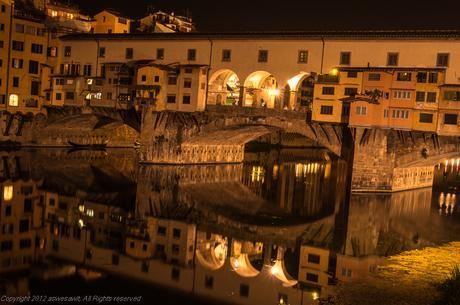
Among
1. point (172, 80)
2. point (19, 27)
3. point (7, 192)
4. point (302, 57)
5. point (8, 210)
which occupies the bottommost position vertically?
point (8, 210)

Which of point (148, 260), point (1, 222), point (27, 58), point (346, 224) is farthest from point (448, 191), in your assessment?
point (27, 58)

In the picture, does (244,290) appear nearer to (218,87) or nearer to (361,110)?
(361,110)

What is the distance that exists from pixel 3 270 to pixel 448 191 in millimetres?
35974

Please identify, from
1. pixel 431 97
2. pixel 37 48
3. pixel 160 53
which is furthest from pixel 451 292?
pixel 37 48

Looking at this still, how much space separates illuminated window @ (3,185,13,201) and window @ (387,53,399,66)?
26028mm

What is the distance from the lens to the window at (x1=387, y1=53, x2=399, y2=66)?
3684 cm

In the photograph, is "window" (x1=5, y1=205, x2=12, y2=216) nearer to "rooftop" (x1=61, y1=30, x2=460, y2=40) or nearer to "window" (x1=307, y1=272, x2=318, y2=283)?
"window" (x1=307, y1=272, x2=318, y2=283)

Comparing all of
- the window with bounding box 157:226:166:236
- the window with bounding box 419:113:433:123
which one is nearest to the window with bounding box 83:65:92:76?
the window with bounding box 157:226:166:236

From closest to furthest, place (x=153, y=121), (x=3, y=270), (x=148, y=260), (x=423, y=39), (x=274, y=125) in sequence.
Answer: (x=3, y=270) < (x=148, y=260) < (x=423, y=39) < (x=274, y=125) < (x=153, y=121)

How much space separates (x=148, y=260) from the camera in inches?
803

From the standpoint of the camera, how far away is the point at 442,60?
3519 cm

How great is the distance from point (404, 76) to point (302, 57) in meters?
7.96

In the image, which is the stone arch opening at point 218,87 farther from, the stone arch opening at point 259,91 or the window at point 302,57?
the window at point 302,57

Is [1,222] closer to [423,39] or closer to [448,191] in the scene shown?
[423,39]
